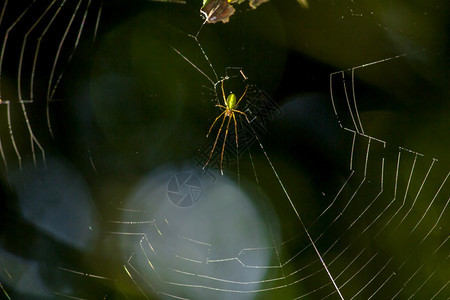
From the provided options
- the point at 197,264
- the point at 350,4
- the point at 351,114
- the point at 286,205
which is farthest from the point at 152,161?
the point at 350,4

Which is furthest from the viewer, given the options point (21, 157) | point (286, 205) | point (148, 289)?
point (286, 205)

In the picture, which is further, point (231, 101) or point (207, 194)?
point (207, 194)

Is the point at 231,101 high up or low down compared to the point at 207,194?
up

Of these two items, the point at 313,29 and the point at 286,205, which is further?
the point at 286,205

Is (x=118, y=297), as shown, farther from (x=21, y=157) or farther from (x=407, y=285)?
(x=407, y=285)

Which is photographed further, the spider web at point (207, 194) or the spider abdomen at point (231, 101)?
the spider abdomen at point (231, 101)

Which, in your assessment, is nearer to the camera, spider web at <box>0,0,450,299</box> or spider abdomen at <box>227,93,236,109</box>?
spider web at <box>0,0,450,299</box>

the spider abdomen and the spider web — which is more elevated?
the spider abdomen

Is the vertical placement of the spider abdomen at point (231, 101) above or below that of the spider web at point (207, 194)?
above
